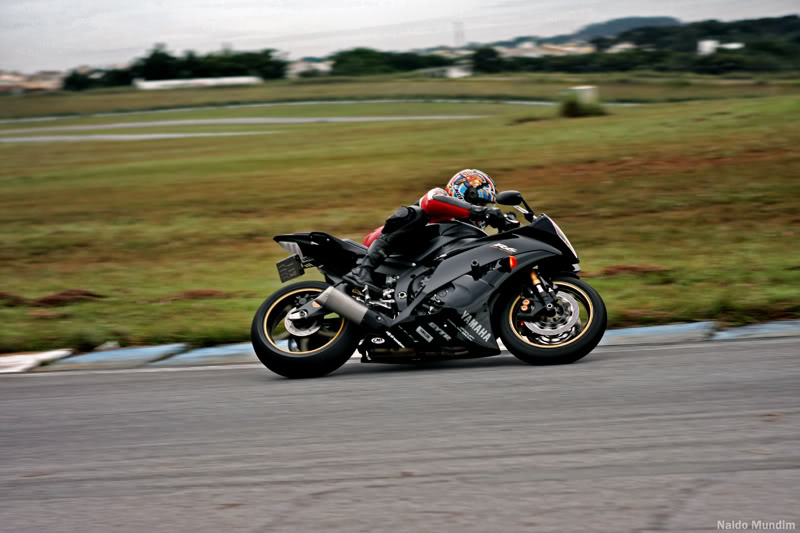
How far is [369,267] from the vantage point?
7.03 m

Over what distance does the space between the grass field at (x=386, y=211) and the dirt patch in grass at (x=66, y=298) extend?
0.11 meters

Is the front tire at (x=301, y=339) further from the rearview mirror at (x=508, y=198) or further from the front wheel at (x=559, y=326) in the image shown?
the rearview mirror at (x=508, y=198)

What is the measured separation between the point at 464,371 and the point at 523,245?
100 cm

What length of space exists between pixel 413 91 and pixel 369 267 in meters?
52.2

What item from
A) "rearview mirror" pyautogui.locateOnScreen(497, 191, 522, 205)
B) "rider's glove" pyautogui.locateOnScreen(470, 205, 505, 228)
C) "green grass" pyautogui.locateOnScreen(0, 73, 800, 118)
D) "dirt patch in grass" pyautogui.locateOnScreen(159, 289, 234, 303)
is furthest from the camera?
"green grass" pyautogui.locateOnScreen(0, 73, 800, 118)

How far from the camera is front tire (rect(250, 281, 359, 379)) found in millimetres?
6891

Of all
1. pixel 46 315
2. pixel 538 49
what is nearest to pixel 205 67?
pixel 538 49

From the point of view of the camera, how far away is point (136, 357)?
8203mm

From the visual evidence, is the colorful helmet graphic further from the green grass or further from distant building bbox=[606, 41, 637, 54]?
distant building bbox=[606, 41, 637, 54]

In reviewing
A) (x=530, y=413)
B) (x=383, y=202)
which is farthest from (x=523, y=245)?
(x=383, y=202)

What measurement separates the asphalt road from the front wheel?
0.45 feet

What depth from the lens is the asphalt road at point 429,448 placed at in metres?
4.07

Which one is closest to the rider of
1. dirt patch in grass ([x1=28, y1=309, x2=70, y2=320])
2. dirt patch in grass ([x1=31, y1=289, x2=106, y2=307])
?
dirt patch in grass ([x1=28, y1=309, x2=70, y2=320])

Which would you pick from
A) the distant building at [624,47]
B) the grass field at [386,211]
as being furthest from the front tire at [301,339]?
the distant building at [624,47]
